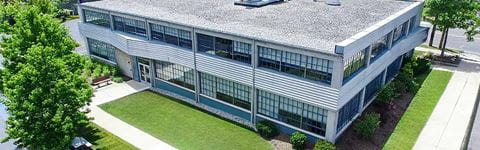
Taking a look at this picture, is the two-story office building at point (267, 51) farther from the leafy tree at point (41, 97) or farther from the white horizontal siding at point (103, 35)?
the leafy tree at point (41, 97)

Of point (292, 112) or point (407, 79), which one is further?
point (407, 79)

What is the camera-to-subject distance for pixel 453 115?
2789 cm

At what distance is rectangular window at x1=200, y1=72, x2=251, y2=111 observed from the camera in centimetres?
2639

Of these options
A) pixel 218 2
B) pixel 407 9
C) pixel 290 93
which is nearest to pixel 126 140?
pixel 290 93

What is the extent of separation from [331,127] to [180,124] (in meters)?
10.8

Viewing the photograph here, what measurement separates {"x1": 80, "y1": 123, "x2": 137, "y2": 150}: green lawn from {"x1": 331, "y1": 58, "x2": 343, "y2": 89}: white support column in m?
13.2

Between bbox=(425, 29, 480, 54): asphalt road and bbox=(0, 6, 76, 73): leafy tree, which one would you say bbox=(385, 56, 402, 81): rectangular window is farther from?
bbox=(0, 6, 76, 73): leafy tree

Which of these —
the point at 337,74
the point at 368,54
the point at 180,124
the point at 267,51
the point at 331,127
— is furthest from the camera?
the point at 180,124

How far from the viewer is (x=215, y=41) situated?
26.6m

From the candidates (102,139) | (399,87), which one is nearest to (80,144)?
(102,139)

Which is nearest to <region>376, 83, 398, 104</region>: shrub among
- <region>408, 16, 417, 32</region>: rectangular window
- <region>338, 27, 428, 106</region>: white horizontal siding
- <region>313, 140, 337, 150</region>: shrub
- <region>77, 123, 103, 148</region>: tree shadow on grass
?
<region>338, 27, 428, 106</region>: white horizontal siding

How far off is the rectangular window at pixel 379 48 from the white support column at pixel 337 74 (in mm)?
6190

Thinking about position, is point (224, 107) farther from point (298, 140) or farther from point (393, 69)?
point (393, 69)

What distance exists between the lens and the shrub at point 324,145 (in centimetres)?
2167
